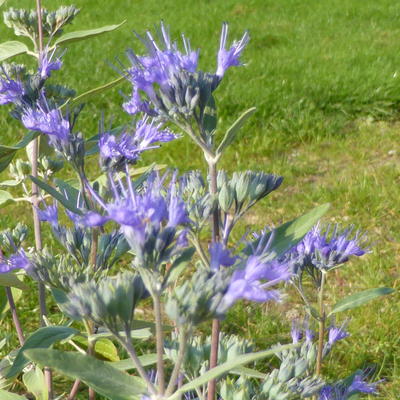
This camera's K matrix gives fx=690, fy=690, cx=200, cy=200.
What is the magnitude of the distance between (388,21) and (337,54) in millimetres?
1459

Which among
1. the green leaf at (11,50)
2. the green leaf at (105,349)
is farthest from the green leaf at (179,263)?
the green leaf at (11,50)

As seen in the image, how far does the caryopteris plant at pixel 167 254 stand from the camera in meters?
0.76

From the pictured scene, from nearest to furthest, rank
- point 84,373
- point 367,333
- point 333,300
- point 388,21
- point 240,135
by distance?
point 84,373, point 367,333, point 333,300, point 240,135, point 388,21

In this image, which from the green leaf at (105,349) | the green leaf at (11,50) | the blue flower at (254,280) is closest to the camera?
the blue flower at (254,280)

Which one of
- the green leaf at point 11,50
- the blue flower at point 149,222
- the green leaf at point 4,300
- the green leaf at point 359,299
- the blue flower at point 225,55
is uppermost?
the blue flower at point 225,55

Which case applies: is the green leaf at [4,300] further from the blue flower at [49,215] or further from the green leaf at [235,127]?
the green leaf at [235,127]

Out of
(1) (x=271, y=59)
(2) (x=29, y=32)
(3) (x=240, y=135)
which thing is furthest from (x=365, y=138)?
(2) (x=29, y=32)

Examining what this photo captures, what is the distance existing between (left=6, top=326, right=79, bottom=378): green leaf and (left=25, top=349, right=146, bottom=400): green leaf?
0.24m

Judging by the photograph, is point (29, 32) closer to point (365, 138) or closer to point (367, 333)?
point (367, 333)

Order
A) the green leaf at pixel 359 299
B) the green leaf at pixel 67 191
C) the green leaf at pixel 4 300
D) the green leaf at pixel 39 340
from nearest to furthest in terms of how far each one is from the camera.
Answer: the green leaf at pixel 39 340 < the green leaf at pixel 67 191 < the green leaf at pixel 359 299 < the green leaf at pixel 4 300

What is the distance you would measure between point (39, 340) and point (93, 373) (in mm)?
306

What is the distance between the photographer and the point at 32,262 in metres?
1.03

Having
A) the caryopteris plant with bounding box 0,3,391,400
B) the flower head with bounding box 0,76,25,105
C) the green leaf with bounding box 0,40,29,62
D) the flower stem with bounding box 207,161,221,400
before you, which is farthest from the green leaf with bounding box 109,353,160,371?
the green leaf with bounding box 0,40,29,62

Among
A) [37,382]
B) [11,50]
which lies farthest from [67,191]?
[11,50]
